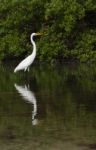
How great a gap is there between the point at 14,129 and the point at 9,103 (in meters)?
3.27

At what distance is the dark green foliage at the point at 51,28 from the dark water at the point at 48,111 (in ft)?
15.2

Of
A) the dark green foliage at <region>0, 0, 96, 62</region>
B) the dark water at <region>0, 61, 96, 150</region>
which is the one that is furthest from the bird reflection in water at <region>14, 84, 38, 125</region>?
the dark green foliage at <region>0, 0, 96, 62</region>

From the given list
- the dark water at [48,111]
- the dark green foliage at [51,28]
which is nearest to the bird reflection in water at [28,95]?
the dark water at [48,111]

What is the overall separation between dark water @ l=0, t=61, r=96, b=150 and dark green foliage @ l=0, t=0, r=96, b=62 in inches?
182

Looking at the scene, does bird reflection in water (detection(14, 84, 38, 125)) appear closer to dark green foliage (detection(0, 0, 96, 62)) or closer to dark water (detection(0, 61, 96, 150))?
dark water (detection(0, 61, 96, 150))

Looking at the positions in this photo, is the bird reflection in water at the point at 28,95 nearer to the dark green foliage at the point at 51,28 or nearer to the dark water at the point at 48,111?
the dark water at the point at 48,111

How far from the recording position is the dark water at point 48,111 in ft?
33.2

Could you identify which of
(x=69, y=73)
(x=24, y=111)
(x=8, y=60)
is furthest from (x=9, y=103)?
(x=8, y=60)

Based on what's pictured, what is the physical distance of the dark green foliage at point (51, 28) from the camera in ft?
84.3

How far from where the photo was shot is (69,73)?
71.1 feet

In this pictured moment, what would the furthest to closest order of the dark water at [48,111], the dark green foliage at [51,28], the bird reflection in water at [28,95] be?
the dark green foliage at [51,28], the bird reflection in water at [28,95], the dark water at [48,111]

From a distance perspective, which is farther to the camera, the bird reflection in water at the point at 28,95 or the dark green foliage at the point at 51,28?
the dark green foliage at the point at 51,28

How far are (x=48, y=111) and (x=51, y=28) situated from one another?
14044 mm

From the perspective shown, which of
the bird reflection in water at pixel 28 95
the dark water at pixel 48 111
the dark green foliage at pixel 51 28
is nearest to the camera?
the dark water at pixel 48 111
